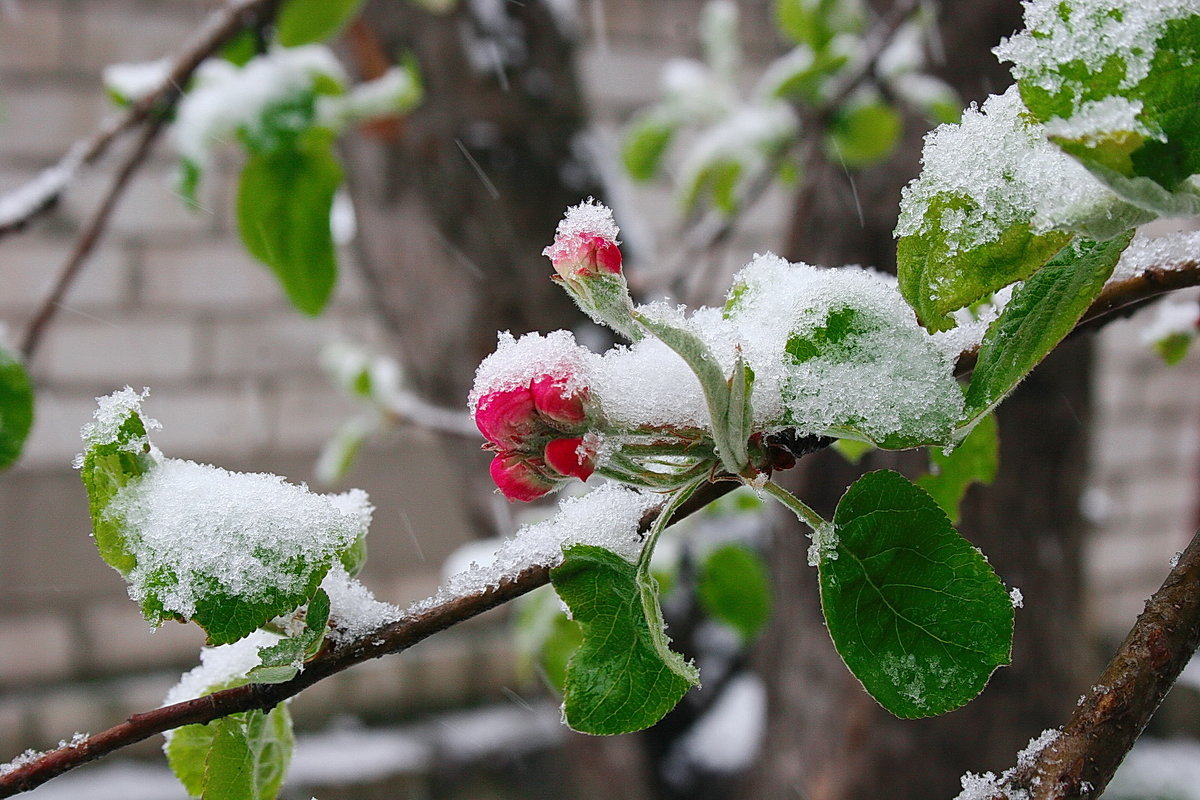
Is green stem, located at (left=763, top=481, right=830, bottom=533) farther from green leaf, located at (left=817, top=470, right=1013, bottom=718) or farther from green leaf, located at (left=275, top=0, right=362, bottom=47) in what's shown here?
green leaf, located at (left=275, top=0, right=362, bottom=47)

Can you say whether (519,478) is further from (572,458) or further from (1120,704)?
(1120,704)

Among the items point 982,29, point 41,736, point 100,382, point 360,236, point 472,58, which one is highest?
point 982,29

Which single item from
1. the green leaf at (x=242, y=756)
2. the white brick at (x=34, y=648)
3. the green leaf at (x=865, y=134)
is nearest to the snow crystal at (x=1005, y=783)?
the green leaf at (x=242, y=756)

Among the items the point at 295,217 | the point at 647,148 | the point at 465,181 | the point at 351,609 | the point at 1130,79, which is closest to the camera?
the point at 1130,79

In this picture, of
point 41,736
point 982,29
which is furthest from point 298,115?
point 41,736

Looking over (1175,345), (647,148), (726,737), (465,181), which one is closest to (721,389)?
(1175,345)

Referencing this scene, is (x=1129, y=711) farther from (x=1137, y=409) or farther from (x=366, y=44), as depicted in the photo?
(x=1137, y=409)

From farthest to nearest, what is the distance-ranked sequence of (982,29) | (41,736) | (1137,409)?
(1137,409) → (41,736) → (982,29)

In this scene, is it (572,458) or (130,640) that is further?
(130,640)
